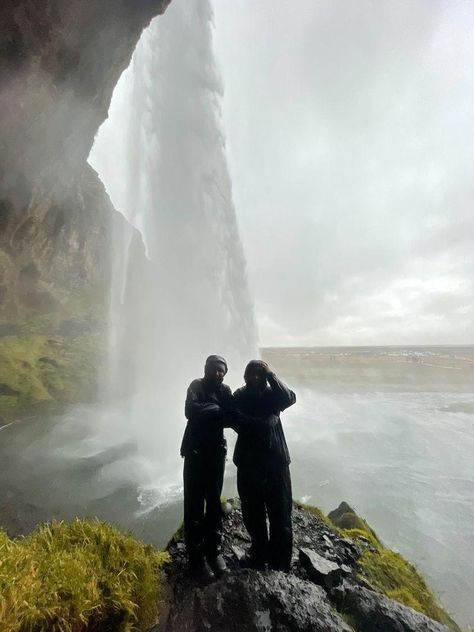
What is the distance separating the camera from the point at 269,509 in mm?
4723

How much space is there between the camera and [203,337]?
3275 centimetres

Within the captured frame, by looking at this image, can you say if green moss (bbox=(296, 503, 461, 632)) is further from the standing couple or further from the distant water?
the distant water

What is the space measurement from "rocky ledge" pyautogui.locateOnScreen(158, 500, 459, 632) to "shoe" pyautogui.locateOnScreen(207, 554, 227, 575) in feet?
0.36

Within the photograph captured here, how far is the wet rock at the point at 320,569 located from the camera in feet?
14.6

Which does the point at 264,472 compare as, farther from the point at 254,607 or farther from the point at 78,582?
the point at 78,582

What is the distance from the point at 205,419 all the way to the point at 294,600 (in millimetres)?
2474

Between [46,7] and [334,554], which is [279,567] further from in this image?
[46,7]

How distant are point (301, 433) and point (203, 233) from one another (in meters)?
22.9

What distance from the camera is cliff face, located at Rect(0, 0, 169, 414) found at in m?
16.1

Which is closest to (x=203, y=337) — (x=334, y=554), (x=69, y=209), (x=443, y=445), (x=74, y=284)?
(x=69, y=209)

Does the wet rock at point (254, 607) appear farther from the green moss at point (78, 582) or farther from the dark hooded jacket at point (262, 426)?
the dark hooded jacket at point (262, 426)

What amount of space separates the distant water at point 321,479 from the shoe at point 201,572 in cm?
738

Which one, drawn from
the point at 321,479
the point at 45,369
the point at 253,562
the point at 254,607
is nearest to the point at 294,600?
the point at 254,607

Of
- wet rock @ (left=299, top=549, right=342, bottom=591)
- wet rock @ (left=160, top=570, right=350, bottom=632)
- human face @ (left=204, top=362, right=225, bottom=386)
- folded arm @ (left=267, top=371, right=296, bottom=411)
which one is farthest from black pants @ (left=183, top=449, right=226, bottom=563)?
wet rock @ (left=299, top=549, right=342, bottom=591)
